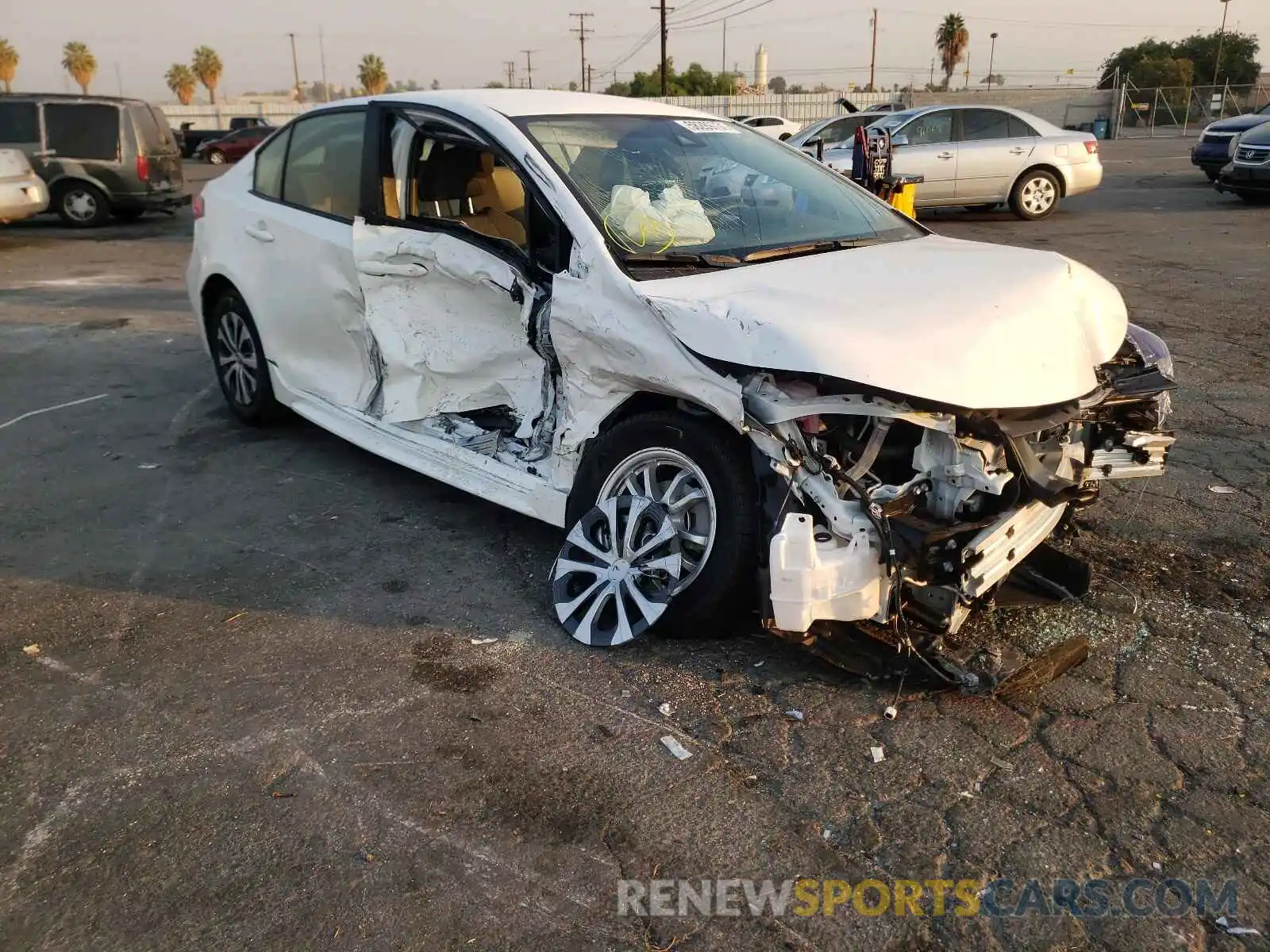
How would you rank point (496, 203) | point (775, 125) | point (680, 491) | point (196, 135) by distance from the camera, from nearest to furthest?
point (680, 491) < point (496, 203) < point (775, 125) < point (196, 135)

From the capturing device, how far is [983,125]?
14.2 meters

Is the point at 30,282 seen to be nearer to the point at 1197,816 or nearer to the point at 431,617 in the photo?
the point at 431,617

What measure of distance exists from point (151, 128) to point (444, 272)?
1469cm

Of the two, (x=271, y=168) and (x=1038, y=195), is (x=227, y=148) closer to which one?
(x=1038, y=195)

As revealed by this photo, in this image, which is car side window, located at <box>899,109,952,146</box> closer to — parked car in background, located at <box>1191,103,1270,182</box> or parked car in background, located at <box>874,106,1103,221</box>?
parked car in background, located at <box>874,106,1103,221</box>

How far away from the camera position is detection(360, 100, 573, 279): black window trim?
3779 mm

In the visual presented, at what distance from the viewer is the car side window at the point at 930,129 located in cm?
1413

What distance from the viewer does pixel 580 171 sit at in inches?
152

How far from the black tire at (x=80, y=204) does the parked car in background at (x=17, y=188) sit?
1.13 metres

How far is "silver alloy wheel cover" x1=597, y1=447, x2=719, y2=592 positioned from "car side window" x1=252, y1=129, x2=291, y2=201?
9.85 ft

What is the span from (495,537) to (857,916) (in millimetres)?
2530

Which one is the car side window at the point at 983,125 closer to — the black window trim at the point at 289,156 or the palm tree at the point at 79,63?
the black window trim at the point at 289,156

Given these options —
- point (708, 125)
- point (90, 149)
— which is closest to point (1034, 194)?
point (708, 125)

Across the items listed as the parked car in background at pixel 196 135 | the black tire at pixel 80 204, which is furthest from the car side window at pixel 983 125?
the parked car in background at pixel 196 135
